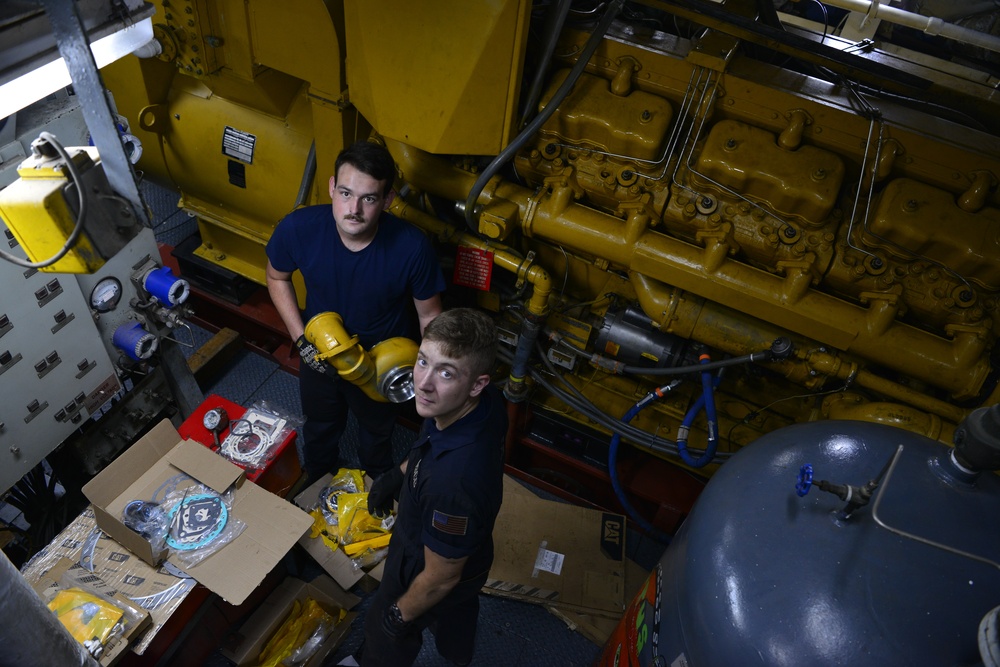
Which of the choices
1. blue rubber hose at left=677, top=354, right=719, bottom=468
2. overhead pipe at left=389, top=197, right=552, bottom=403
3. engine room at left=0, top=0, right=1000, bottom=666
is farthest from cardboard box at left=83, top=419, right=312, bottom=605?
blue rubber hose at left=677, top=354, right=719, bottom=468

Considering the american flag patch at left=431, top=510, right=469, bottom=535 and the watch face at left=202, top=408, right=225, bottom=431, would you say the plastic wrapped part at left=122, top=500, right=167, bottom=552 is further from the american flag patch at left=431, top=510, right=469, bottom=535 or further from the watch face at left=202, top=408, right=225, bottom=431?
the american flag patch at left=431, top=510, right=469, bottom=535

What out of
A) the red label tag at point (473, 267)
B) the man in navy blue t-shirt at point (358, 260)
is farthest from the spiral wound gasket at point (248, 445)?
the red label tag at point (473, 267)

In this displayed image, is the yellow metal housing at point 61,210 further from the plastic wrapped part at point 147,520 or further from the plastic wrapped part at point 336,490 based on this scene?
the plastic wrapped part at point 336,490

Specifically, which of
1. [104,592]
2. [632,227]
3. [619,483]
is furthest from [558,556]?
[104,592]

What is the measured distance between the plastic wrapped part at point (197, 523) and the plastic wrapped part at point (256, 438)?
223 millimetres

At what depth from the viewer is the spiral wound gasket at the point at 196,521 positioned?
2551 millimetres

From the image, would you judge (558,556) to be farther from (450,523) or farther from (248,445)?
(248,445)

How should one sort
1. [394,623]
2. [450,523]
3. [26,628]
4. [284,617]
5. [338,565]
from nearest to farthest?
[26,628], [450,523], [394,623], [284,617], [338,565]

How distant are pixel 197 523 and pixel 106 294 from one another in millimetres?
995

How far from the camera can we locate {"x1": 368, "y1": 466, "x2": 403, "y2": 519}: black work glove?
9.08ft

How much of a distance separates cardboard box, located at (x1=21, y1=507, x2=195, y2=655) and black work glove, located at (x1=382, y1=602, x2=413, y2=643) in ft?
2.32

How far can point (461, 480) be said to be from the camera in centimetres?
207

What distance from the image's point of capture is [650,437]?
10.5 ft

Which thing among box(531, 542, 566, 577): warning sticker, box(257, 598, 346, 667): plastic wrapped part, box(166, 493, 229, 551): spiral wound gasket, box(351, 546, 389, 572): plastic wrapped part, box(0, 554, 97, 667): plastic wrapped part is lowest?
box(531, 542, 566, 577): warning sticker
